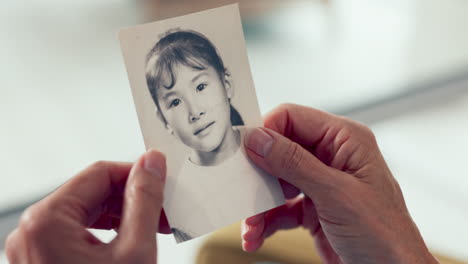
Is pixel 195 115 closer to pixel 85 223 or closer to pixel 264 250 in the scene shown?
pixel 85 223

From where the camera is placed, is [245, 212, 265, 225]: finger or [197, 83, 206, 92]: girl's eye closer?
[197, 83, 206, 92]: girl's eye

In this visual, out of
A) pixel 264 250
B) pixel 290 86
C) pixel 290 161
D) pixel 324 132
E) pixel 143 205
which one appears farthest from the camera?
pixel 290 86

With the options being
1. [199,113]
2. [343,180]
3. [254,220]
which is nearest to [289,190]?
[254,220]

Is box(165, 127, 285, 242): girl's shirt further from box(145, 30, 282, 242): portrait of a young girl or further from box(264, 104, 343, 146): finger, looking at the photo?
box(264, 104, 343, 146): finger

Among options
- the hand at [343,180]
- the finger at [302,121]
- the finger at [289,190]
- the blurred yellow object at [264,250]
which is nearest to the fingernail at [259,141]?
the hand at [343,180]

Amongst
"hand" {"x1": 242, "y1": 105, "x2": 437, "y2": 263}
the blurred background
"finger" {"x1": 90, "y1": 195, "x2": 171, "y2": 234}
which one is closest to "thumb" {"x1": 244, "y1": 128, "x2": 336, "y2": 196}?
"hand" {"x1": 242, "y1": 105, "x2": 437, "y2": 263}

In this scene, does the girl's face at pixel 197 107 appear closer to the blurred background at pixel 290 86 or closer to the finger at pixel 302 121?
the finger at pixel 302 121
